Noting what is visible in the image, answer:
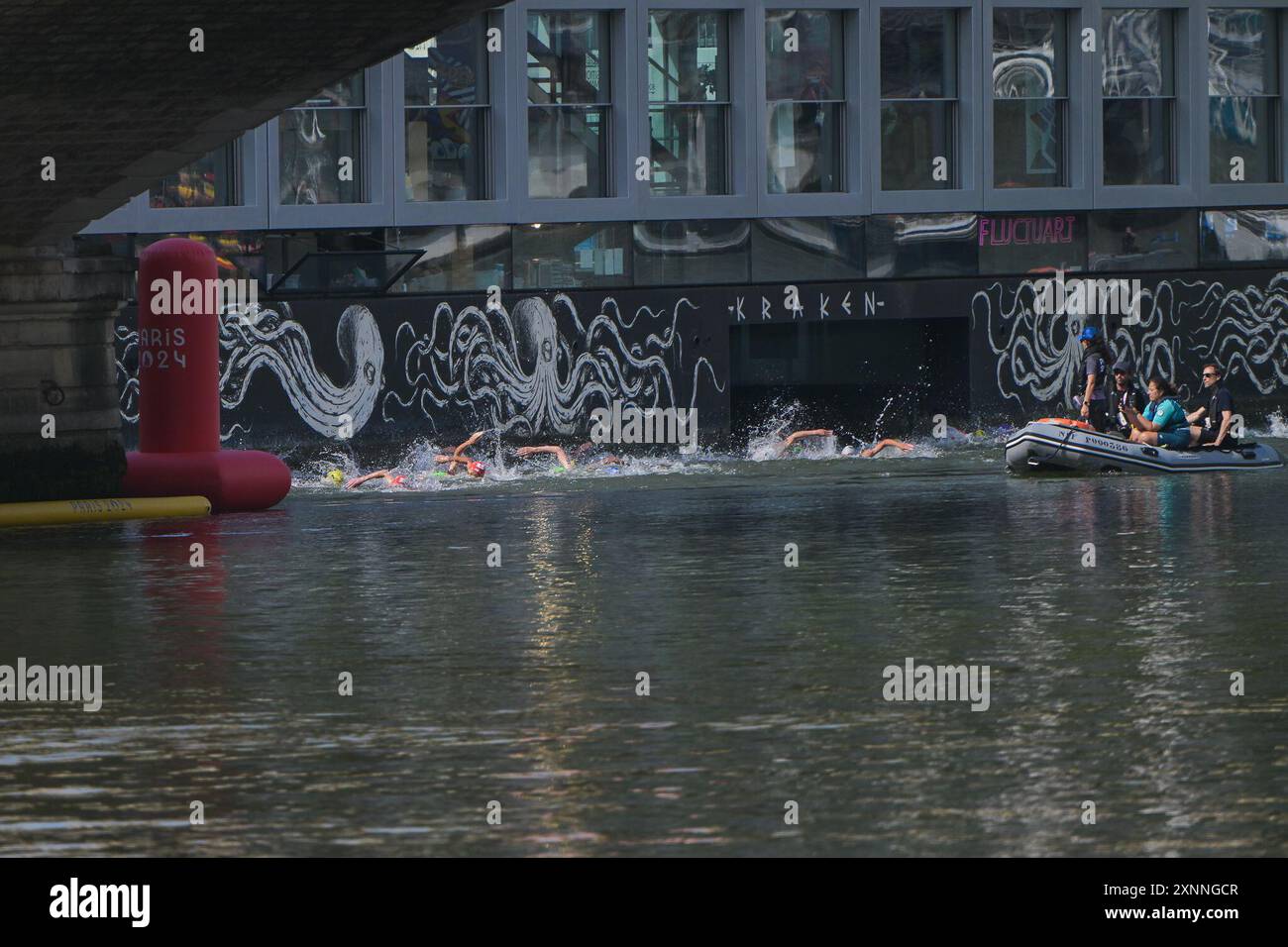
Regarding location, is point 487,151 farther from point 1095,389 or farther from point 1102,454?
point 1102,454

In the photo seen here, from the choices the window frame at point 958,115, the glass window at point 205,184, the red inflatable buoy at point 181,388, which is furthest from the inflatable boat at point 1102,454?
the glass window at point 205,184

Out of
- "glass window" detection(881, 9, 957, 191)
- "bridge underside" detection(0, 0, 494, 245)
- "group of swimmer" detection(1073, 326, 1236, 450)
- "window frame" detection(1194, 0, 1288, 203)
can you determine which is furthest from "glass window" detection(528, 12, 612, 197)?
"bridge underside" detection(0, 0, 494, 245)

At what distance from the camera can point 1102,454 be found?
108 ft

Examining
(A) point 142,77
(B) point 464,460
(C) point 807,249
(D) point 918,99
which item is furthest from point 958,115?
(A) point 142,77

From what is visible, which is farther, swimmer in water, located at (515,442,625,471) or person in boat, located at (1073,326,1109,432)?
swimmer in water, located at (515,442,625,471)

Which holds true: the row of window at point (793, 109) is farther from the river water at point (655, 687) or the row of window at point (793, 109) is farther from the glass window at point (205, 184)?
the river water at point (655, 687)

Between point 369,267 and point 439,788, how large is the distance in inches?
1063

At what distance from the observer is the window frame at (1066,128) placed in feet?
139

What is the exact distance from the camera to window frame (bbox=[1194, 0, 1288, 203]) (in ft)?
144

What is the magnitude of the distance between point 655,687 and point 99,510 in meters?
14.6

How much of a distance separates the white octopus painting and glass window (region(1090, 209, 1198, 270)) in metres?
7.75

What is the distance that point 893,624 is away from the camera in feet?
57.5

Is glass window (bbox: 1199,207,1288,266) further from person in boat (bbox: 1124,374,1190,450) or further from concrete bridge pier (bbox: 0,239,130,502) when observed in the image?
concrete bridge pier (bbox: 0,239,130,502)
